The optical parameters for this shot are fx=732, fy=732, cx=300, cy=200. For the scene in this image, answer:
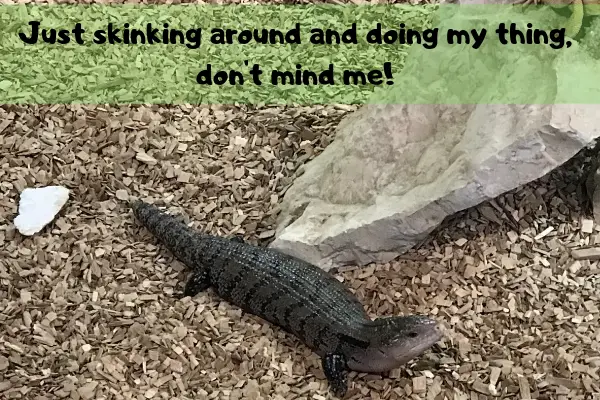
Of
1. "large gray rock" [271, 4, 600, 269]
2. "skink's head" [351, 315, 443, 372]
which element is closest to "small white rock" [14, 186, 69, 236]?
"large gray rock" [271, 4, 600, 269]

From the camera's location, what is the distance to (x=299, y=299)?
342cm

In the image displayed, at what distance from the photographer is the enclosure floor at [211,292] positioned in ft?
10.5

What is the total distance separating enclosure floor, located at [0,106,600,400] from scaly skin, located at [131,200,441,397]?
8cm

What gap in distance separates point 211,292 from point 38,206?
1057 millimetres

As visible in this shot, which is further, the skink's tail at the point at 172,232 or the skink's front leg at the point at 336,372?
the skink's tail at the point at 172,232

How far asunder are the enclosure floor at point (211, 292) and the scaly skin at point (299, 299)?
82 mm

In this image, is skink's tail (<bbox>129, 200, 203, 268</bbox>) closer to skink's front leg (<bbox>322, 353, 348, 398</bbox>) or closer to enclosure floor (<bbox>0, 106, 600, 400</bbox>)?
enclosure floor (<bbox>0, 106, 600, 400</bbox>)

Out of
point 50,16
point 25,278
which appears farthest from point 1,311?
point 50,16

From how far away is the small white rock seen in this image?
3.83 meters

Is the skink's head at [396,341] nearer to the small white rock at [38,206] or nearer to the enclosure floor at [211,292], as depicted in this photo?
the enclosure floor at [211,292]

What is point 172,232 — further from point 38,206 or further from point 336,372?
point 336,372

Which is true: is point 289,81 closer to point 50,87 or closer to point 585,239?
point 50,87

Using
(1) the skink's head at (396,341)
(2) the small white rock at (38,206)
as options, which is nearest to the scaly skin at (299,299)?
(1) the skink's head at (396,341)

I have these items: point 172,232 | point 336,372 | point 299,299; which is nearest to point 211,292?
point 172,232
